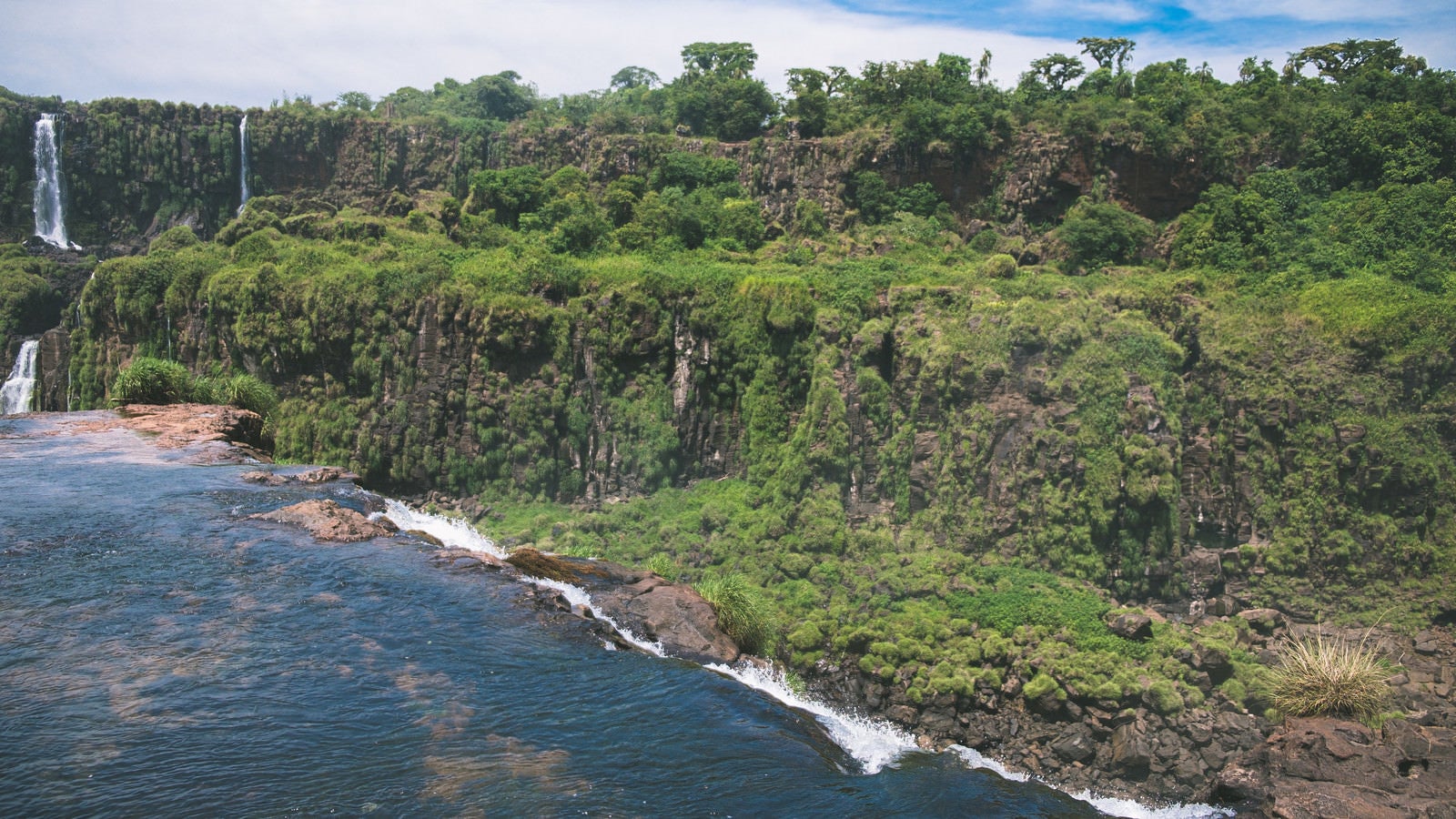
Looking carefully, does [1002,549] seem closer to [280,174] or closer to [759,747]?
[759,747]

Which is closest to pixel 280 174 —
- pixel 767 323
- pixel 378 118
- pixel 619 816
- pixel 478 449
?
pixel 378 118

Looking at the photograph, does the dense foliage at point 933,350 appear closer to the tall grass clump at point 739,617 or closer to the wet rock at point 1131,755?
the tall grass clump at point 739,617

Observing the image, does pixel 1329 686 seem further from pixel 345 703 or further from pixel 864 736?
pixel 345 703

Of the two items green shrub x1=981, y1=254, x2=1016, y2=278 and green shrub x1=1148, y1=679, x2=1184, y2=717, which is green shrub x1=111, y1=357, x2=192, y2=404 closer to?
green shrub x1=981, y1=254, x2=1016, y2=278

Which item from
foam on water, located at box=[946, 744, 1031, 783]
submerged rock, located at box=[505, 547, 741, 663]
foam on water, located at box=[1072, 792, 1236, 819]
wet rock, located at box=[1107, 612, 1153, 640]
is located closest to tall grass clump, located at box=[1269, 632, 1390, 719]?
wet rock, located at box=[1107, 612, 1153, 640]

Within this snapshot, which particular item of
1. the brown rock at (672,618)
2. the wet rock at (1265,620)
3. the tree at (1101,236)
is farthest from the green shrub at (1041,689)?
the tree at (1101,236)

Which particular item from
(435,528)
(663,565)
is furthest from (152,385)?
(663,565)
